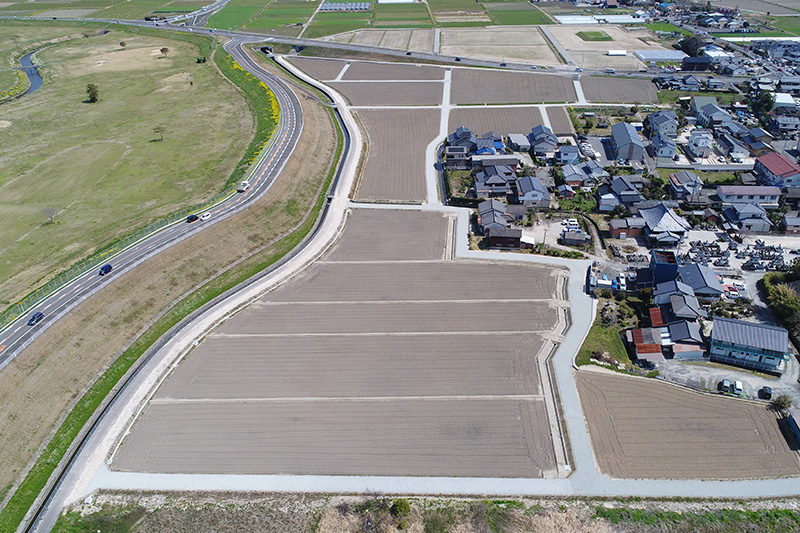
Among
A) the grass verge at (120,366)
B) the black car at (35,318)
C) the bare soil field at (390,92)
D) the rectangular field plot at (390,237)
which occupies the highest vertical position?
the bare soil field at (390,92)

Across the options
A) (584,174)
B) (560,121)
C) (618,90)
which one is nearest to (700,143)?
(584,174)

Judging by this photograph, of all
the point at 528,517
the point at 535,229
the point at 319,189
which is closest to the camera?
the point at 528,517

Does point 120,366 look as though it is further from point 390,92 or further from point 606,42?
point 606,42

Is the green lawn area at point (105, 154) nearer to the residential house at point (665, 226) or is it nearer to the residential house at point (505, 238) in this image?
the residential house at point (505, 238)

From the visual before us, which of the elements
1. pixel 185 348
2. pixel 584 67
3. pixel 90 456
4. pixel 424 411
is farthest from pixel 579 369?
pixel 584 67

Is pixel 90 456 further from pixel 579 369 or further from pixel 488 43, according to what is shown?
→ pixel 488 43

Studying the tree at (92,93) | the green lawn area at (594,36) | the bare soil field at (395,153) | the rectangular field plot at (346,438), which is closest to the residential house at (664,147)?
the bare soil field at (395,153)

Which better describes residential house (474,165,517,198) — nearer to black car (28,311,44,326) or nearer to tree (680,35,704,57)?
black car (28,311,44,326)

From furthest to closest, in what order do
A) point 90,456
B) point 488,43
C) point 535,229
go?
1. point 488,43
2. point 535,229
3. point 90,456
